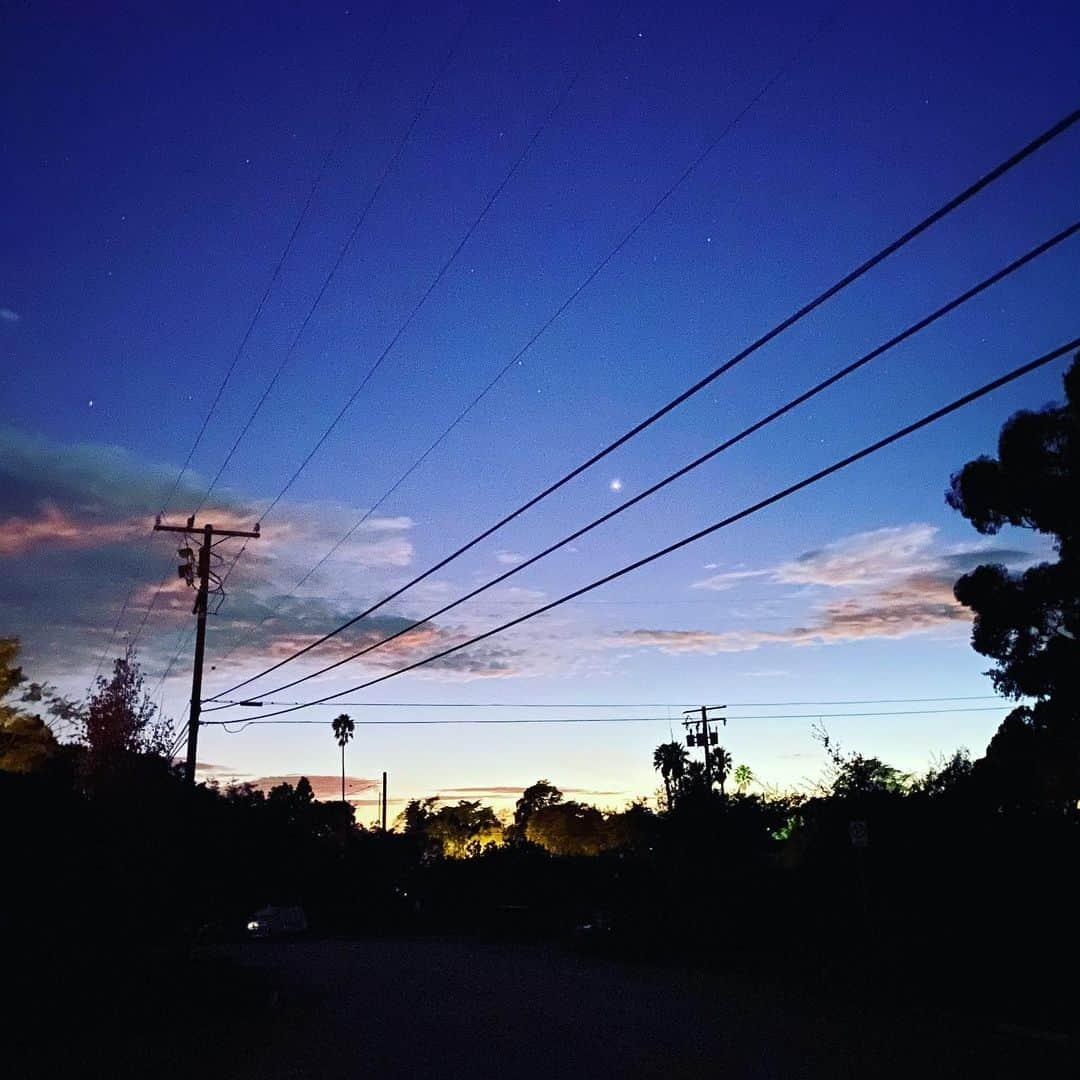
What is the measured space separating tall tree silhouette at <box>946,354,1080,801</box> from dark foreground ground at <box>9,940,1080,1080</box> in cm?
955

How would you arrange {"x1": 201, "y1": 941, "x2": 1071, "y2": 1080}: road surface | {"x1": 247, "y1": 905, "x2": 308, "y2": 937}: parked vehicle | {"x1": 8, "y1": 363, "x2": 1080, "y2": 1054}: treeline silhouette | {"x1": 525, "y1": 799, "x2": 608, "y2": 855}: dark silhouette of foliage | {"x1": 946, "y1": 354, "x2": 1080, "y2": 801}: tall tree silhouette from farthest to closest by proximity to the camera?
{"x1": 525, "y1": 799, "x2": 608, "y2": 855}: dark silhouette of foliage < {"x1": 247, "y1": 905, "x2": 308, "y2": 937}: parked vehicle < {"x1": 946, "y1": 354, "x2": 1080, "y2": 801}: tall tree silhouette < {"x1": 8, "y1": 363, "x2": 1080, "y2": 1054}: treeline silhouette < {"x1": 201, "y1": 941, "x2": 1071, "y2": 1080}: road surface

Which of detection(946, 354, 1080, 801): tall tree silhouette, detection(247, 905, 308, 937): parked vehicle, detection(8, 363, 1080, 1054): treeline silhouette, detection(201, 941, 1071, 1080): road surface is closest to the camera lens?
detection(201, 941, 1071, 1080): road surface

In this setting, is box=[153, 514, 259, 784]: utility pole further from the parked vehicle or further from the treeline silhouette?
the parked vehicle

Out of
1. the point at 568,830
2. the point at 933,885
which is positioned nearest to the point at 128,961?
the point at 933,885

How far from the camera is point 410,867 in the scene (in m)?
72.8

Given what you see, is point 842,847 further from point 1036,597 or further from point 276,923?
point 276,923

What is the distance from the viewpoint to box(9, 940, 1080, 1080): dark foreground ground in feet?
42.2

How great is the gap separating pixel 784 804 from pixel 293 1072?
95.2ft

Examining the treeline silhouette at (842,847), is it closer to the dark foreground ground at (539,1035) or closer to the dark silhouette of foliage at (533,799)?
the dark foreground ground at (539,1035)

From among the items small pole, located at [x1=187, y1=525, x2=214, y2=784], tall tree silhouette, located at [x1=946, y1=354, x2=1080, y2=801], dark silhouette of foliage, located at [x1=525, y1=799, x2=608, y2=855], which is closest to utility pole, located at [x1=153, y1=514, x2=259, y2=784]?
small pole, located at [x1=187, y1=525, x2=214, y2=784]

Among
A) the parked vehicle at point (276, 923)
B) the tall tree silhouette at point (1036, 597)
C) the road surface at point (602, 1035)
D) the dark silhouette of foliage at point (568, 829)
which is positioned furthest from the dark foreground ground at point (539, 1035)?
the dark silhouette of foliage at point (568, 829)

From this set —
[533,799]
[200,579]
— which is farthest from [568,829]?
[200,579]

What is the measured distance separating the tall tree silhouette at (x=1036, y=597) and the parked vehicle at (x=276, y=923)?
35.1 metres

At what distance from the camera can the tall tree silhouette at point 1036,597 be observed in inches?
1111
